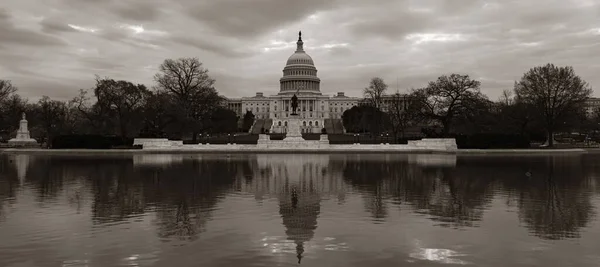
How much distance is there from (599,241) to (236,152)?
40.0m

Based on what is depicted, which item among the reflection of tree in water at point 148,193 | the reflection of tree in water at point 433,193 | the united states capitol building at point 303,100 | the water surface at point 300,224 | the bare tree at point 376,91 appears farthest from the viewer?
the united states capitol building at point 303,100

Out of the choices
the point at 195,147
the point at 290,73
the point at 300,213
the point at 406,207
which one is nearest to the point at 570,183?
the point at 406,207

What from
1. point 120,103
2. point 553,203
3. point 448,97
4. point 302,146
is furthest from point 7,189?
point 448,97

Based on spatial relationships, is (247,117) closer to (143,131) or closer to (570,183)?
(143,131)

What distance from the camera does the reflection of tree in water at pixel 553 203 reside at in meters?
10.2

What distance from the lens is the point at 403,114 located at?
63.5m

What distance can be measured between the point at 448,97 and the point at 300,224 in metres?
50.0

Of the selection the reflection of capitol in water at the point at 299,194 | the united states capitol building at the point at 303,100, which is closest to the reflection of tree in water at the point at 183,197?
the reflection of capitol in water at the point at 299,194

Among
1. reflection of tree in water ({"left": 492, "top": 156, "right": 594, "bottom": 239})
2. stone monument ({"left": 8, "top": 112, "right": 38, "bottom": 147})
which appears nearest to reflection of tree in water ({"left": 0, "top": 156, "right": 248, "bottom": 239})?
reflection of tree in water ({"left": 492, "top": 156, "right": 594, "bottom": 239})

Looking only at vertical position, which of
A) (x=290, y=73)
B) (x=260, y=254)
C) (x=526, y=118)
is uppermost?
(x=290, y=73)

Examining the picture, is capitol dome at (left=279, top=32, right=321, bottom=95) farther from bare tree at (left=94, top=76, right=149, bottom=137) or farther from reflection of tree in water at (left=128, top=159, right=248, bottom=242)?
reflection of tree in water at (left=128, top=159, right=248, bottom=242)

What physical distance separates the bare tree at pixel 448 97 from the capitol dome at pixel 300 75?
10193cm

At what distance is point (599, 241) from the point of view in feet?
29.5

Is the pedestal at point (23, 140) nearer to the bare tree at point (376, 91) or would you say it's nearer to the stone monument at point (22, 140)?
the stone monument at point (22, 140)
